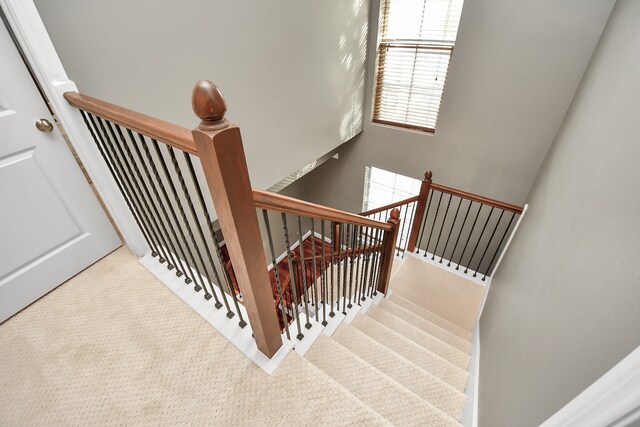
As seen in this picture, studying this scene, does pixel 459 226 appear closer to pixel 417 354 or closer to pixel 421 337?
pixel 421 337

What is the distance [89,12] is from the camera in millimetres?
1502

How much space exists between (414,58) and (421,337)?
3212mm

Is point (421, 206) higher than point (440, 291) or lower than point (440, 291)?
higher

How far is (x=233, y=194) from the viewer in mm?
828

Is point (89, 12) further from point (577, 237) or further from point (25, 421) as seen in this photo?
point (577, 237)

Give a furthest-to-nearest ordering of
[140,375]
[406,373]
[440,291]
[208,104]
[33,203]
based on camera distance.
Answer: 1. [440,291]
2. [406,373]
3. [33,203]
4. [140,375]
5. [208,104]

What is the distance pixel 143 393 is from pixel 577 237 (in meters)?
1.89

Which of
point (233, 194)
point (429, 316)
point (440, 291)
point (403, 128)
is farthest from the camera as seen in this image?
point (403, 128)

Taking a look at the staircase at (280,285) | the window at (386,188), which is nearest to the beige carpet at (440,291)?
the staircase at (280,285)

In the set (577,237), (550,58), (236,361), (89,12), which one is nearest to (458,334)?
(577,237)

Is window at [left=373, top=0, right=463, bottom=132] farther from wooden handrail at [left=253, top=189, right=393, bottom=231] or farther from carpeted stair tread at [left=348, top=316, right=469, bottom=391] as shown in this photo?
wooden handrail at [left=253, top=189, right=393, bottom=231]

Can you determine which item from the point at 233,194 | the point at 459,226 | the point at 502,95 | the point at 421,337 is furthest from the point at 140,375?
the point at 459,226

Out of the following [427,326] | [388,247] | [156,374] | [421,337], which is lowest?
[427,326]

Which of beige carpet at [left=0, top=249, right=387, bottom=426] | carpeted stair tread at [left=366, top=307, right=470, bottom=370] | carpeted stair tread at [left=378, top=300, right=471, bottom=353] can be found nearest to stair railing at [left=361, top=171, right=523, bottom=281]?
carpeted stair tread at [left=378, top=300, right=471, bottom=353]
